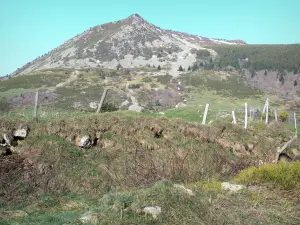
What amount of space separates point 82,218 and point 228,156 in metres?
10.9

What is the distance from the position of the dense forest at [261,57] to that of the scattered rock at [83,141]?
13945 centimetres

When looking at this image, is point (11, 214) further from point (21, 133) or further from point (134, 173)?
point (134, 173)

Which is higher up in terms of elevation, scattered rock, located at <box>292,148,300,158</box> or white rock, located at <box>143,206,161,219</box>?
white rock, located at <box>143,206,161,219</box>

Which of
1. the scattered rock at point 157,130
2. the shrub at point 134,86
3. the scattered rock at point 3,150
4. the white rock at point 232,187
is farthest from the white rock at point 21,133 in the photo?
the shrub at point 134,86

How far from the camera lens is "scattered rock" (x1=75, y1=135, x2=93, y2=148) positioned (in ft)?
48.2

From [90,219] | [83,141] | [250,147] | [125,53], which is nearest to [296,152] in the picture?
[250,147]

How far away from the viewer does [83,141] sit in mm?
14734

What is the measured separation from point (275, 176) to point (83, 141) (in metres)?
8.14

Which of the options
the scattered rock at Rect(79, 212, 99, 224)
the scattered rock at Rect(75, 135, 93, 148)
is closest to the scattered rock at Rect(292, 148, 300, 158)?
the scattered rock at Rect(75, 135, 93, 148)

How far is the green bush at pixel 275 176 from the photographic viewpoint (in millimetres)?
11492

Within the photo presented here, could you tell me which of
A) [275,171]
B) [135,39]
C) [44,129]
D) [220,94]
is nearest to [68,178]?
[44,129]

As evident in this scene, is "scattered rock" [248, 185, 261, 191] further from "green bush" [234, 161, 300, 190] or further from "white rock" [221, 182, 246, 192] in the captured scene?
"green bush" [234, 161, 300, 190]

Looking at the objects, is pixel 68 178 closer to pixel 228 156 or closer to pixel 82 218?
pixel 82 218

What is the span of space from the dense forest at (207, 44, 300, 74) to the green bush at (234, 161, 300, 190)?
138673mm
